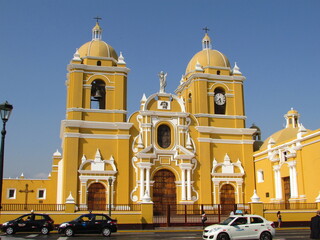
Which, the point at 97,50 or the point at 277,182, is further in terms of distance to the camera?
the point at 97,50

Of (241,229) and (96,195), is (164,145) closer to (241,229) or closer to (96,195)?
(96,195)

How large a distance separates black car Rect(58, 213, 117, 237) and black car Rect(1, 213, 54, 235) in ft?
6.52

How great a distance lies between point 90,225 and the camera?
2064cm

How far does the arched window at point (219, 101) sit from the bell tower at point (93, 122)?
26.2 feet

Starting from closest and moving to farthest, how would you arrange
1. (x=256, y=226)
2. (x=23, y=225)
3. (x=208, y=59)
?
1. (x=256, y=226)
2. (x=23, y=225)
3. (x=208, y=59)

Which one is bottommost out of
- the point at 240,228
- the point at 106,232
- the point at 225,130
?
the point at 106,232

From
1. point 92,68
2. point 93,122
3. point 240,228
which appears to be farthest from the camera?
point 92,68

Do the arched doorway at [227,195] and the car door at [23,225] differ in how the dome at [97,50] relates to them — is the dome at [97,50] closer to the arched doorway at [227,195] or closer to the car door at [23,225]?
the arched doorway at [227,195]

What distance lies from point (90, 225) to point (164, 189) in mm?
13323

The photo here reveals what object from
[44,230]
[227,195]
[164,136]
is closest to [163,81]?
[164,136]

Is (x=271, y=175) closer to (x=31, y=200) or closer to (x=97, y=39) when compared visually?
(x=97, y=39)

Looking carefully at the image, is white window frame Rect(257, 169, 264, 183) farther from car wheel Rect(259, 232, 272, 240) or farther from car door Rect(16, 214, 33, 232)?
car door Rect(16, 214, 33, 232)

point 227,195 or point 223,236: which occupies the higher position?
point 227,195

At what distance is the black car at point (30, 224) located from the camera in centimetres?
2159
